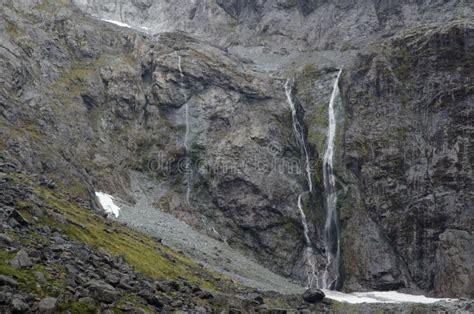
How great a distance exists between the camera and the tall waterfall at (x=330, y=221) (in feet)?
240

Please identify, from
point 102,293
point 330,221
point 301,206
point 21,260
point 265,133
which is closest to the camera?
point 21,260

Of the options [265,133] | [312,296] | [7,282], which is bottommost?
[312,296]

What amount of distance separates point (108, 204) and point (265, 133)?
30133mm

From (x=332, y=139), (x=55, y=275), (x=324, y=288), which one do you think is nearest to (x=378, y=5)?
(x=332, y=139)

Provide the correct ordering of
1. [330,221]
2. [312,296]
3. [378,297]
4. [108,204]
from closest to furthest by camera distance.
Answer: [312,296]
[378,297]
[108,204]
[330,221]

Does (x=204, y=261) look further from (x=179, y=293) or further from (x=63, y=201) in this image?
(x=179, y=293)

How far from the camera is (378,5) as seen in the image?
387ft

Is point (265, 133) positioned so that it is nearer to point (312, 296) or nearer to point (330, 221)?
point (330, 221)

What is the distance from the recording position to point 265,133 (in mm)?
88125

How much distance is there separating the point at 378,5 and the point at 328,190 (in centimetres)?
5776

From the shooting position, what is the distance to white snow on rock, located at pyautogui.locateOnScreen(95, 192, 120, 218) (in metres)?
68.2

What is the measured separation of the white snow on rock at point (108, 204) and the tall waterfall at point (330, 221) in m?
30.2

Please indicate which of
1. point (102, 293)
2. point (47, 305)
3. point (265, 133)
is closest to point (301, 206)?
point (265, 133)

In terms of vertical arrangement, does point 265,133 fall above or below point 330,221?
above
